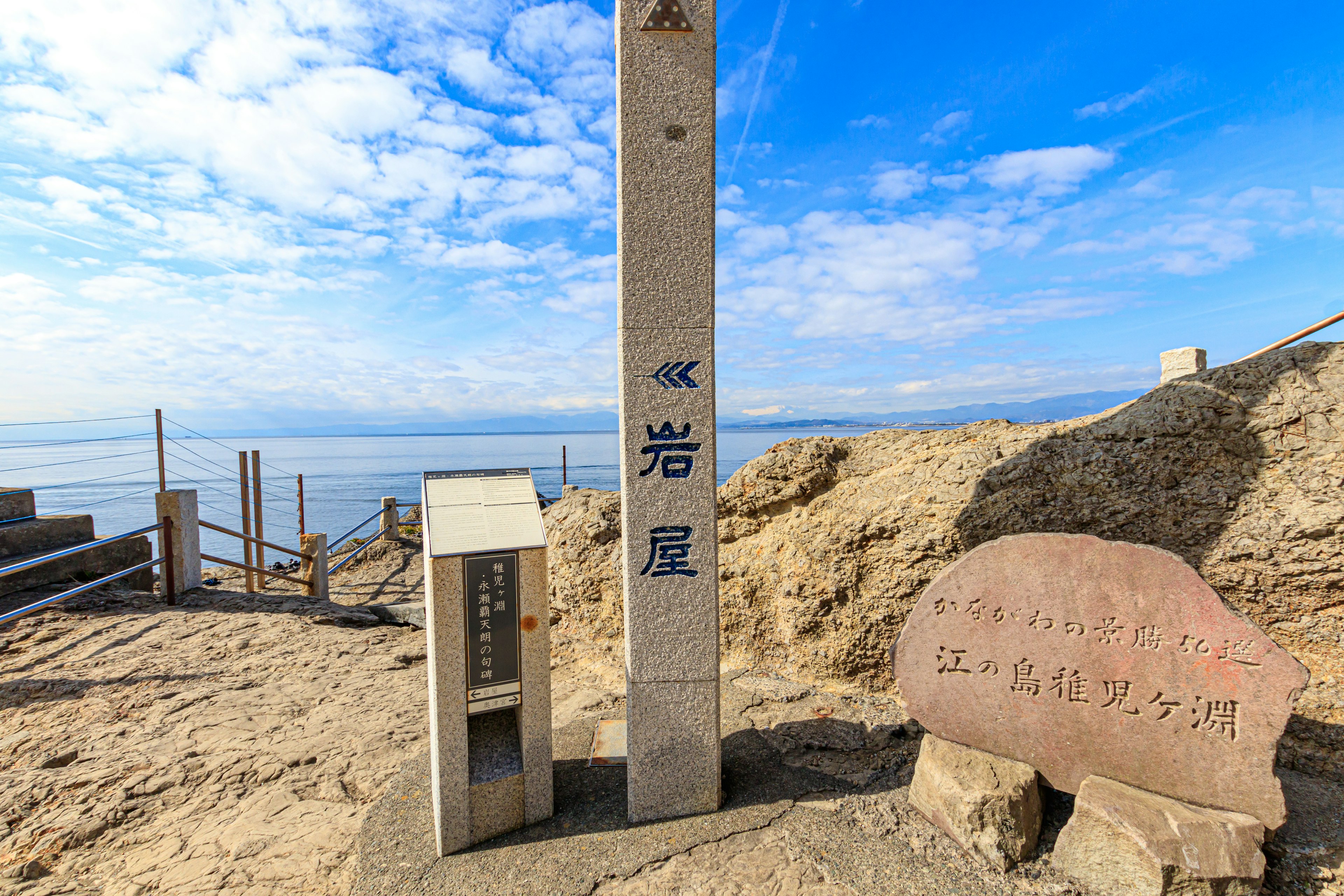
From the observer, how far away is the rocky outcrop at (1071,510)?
11.0 ft

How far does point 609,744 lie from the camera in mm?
3850

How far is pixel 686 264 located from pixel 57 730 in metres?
5.41

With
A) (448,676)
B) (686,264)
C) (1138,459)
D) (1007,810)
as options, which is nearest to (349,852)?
(448,676)

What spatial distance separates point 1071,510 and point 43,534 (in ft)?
36.2

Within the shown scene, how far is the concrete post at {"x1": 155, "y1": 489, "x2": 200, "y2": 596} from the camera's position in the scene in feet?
22.8

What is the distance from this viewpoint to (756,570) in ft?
15.9

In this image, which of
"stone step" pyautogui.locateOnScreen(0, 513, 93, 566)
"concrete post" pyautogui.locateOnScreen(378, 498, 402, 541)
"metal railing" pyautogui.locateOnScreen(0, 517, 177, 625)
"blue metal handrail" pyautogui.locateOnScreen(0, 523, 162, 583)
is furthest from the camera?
"concrete post" pyautogui.locateOnScreen(378, 498, 402, 541)

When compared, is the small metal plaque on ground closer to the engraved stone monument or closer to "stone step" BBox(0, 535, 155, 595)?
the engraved stone monument

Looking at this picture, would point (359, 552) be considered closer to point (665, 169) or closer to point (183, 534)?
point (183, 534)

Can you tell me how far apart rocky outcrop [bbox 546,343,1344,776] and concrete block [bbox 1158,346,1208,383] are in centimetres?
324

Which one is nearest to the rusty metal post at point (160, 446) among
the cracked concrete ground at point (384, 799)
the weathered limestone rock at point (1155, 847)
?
the cracked concrete ground at point (384, 799)

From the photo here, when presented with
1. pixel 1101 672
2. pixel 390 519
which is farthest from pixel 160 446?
pixel 1101 672

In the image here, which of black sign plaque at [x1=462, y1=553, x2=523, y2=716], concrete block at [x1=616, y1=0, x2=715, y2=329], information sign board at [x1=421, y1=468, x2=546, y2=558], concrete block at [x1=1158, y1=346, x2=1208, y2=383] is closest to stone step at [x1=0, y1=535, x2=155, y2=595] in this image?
information sign board at [x1=421, y1=468, x2=546, y2=558]

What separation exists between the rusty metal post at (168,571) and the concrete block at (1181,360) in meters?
11.7
